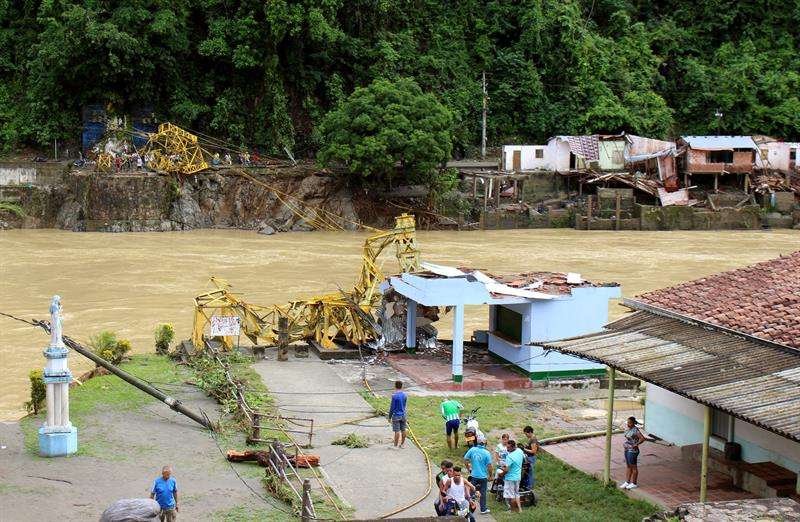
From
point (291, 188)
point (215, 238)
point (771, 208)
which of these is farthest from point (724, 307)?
point (771, 208)

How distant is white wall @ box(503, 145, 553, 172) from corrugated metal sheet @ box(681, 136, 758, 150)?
25.5 ft

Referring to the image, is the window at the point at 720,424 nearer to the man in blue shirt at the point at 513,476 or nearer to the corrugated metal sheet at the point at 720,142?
the man in blue shirt at the point at 513,476

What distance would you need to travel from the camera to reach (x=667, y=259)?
143 feet

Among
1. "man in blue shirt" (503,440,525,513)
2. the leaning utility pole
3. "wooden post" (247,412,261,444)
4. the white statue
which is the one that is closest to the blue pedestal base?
the white statue

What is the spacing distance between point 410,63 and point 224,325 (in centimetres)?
3932

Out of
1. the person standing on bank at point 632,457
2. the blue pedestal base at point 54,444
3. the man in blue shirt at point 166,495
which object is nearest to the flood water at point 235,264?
the blue pedestal base at point 54,444

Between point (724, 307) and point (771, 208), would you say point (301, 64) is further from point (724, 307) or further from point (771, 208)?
point (724, 307)

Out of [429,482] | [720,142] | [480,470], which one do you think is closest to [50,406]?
[429,482]

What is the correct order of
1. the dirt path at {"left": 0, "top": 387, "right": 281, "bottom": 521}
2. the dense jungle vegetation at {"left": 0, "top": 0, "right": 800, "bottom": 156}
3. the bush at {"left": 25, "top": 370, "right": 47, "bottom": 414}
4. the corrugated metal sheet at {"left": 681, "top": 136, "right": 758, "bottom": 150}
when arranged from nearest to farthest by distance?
the dirt path at {"left": 0, "top": 387, "right": 281, "bottom": 521}
the bush at {"left": 25, "top": 370, "right": 47, "bottom": 414}
the dense jungle vegetation at {"left": 0, "top": 0, "right": 800, "bottom": 156}
the corrugated metal sheet at {"left": 681, "top": 136, "right": 758, "bottom": 150}

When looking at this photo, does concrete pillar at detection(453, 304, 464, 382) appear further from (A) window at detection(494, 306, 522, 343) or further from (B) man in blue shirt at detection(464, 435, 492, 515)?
(B) man in blue shirt at detection(464, 435, 492, 515)

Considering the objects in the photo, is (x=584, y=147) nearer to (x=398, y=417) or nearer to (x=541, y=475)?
(x=398, y=417)

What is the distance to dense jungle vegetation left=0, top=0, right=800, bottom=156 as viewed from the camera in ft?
179

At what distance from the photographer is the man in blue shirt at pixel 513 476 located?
14.6m

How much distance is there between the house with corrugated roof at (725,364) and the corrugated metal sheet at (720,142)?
137 ft
